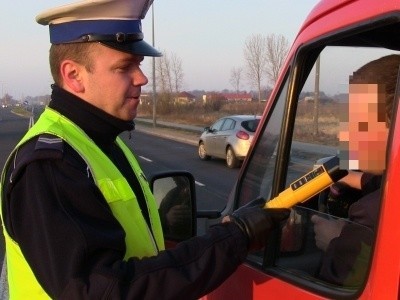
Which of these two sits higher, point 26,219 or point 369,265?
point 26,219

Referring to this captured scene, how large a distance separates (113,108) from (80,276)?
1.95ft

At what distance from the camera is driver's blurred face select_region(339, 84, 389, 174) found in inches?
59.9

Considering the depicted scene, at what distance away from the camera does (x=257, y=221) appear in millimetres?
1563

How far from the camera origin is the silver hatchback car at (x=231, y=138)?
51.3ft

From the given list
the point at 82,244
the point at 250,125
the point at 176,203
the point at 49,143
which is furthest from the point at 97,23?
the point at 250,125

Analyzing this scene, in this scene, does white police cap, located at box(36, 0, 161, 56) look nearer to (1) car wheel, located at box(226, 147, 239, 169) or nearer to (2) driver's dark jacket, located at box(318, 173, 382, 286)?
(2) driver's dark jacket, located at box(318, 173, 382, 286)

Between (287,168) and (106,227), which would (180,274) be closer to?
(106,227)

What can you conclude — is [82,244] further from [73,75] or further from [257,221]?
[73,75]

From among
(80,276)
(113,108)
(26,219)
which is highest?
(113,108)

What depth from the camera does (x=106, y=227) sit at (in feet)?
4.84

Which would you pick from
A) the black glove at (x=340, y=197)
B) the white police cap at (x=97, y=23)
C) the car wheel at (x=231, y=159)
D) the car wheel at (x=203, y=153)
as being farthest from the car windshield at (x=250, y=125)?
the white police cap at (x=97, y=23)

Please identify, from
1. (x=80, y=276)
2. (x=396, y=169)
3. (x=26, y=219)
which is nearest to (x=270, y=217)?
(x=396, y=169)

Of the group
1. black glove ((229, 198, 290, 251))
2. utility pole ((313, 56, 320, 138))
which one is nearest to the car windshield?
utility pole ((313, 56, 320, 138))

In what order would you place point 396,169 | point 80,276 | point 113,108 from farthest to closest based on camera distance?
point 113,108 → point 80,276 → point 396,169
